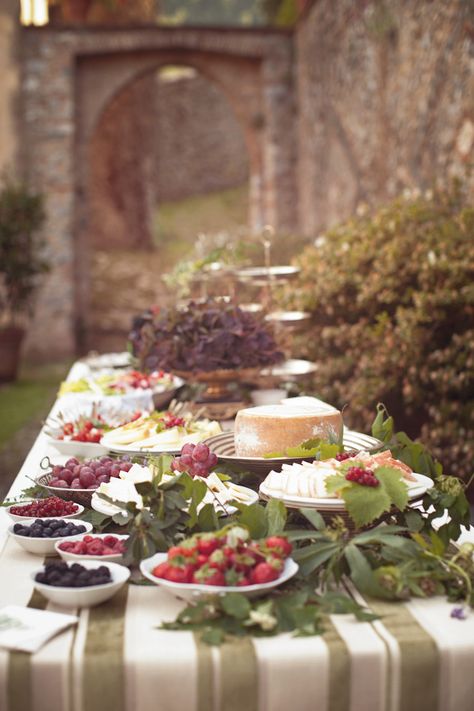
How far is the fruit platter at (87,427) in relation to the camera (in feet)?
8.28

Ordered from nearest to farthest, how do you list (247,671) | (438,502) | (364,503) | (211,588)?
(247,671) → (211,588) → (364,503) → (438,502)

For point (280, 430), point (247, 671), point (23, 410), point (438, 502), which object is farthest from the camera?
point (23, 410)

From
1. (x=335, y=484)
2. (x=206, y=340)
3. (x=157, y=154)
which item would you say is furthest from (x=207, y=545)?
(x=157, y=154)

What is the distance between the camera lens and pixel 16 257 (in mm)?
10555

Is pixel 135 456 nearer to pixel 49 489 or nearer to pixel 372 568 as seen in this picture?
pixel 49 489

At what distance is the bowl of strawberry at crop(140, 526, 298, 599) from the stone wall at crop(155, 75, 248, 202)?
21716 millimetres

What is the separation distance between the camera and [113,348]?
513 inches

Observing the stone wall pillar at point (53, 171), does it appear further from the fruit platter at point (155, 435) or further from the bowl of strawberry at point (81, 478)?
the bowl of strawberry at point (81, 478)

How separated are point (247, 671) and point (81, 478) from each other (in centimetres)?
80

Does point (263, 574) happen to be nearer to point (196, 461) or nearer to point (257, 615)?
point (257, 615)

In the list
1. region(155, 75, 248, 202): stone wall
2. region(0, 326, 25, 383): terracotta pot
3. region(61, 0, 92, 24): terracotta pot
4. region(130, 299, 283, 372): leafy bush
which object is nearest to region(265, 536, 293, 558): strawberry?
region(130, 299, 283, 372): leafy bush

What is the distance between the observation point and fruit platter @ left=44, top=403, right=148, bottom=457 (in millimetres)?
2523

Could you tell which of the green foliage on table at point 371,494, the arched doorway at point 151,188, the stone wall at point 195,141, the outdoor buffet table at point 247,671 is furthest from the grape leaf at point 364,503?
the stone wall at point 195,141

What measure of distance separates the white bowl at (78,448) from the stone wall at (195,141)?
67.8 feet
